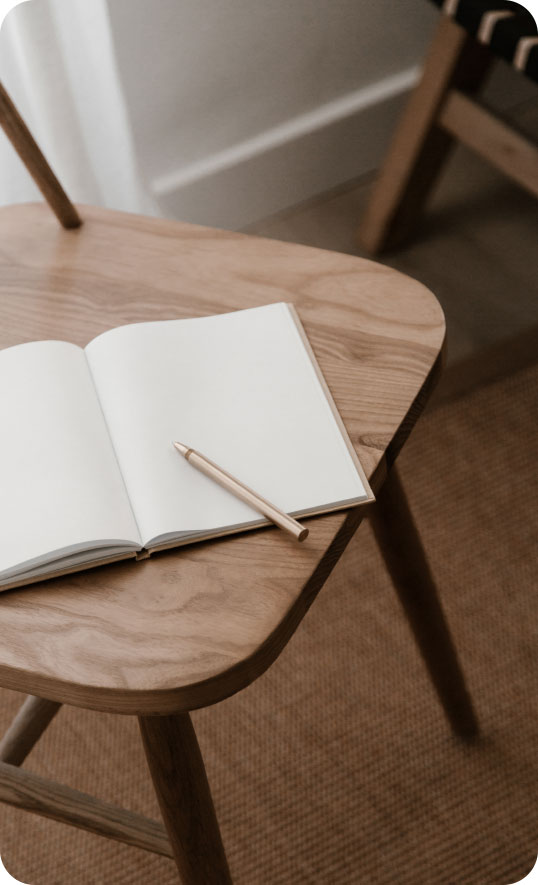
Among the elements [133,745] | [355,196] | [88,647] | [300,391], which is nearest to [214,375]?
[300,391]

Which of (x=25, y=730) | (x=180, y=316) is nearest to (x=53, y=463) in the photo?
(x=180, y=316)

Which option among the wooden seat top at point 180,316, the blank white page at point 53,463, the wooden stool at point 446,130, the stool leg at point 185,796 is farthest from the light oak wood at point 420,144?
the stool leg at point 185,796

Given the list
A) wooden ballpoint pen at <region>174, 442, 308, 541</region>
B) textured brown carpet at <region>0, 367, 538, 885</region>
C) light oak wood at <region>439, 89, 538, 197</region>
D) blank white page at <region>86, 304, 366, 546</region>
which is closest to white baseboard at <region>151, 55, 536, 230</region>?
light oak wood at <region>439, 89, 538, 197</region>

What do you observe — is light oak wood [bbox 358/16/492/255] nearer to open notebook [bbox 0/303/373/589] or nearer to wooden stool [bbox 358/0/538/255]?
wooden stool [bbox 358/0/538/255]

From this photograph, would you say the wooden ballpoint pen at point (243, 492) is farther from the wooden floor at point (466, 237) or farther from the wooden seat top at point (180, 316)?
the wooden floor at point (466, 237)

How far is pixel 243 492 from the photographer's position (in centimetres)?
58

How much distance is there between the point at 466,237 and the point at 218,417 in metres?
→ 1.05

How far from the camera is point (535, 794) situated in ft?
3.38

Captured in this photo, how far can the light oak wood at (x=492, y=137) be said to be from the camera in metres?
1.24

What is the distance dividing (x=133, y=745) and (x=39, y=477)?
1.96ft

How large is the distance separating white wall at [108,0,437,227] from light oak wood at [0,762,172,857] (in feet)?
2.94

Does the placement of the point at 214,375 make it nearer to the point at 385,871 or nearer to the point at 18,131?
the point at 18,131

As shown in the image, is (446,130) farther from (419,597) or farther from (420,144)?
(419,597)

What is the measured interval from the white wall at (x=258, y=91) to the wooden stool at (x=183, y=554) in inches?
20.4
